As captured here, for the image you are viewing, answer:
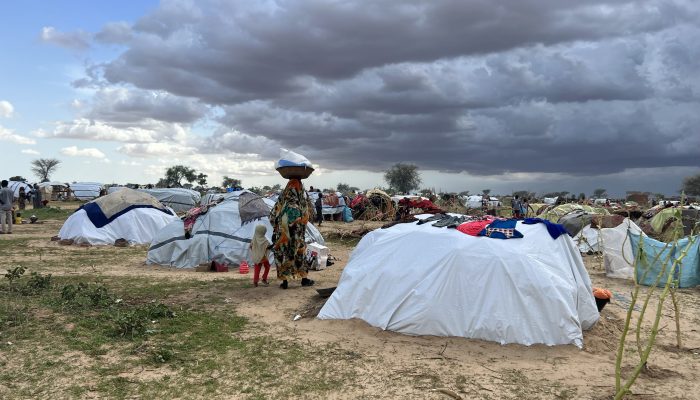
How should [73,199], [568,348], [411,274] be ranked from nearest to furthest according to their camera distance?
1. [568,348]
2. [411,274]
3. [73,199]

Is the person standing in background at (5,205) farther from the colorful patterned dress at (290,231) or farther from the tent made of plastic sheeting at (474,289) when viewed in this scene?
the tent made of plastic sheeting at (474,289)

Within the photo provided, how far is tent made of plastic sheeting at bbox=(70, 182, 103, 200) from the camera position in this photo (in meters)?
49.4

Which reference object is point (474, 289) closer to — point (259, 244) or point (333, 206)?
point (259, 244)

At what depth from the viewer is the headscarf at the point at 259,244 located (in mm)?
8938

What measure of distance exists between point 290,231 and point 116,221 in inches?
397

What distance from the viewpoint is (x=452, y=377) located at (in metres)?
4.82

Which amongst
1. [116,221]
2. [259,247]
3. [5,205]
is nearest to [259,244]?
[259,247]

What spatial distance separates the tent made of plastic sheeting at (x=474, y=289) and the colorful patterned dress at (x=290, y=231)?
88.8 inches

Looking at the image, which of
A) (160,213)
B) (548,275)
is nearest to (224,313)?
(548,275)

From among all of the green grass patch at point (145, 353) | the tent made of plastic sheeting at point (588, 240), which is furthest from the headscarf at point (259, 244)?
the tent made of plastic sheeting at point (588, 240)

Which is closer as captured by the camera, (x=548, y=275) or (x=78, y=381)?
(x=78, y=381)

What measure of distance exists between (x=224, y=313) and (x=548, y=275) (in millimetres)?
4371

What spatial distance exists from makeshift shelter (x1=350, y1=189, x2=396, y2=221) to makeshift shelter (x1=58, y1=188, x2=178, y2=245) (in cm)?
1320

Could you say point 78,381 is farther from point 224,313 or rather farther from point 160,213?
point 160,213
